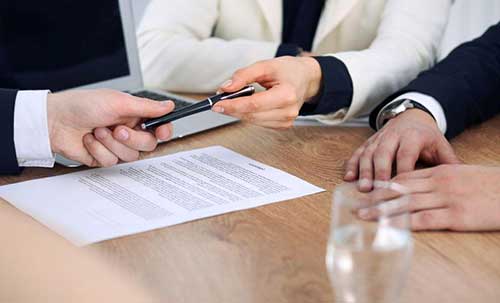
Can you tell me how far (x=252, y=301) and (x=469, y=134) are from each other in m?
0.72

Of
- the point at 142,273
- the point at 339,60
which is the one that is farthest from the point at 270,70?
the point at 142,273

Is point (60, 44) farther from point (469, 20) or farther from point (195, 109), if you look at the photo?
point (469, 20)

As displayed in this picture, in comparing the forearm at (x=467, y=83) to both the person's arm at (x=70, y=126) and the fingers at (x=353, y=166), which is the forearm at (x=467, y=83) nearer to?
the fingers at (x=353, y=166)

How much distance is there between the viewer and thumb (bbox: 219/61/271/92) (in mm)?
1137

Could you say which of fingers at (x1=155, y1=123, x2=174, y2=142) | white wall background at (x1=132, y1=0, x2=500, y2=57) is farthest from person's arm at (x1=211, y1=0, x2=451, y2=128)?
white wall background at (x1=132, y1=0, x2=500, y2=57)

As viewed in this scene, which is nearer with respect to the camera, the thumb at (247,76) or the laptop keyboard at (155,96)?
the thumb at (247,76)

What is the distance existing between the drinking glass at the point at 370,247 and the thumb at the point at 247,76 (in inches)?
20.5

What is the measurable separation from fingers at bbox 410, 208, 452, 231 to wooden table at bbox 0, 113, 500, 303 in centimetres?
1

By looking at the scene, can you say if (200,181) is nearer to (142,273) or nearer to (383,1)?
(142,273)

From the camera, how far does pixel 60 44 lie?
1.37 meters

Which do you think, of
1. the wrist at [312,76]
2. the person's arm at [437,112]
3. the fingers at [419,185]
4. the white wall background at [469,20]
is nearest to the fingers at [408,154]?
the person's arm at [437,112]

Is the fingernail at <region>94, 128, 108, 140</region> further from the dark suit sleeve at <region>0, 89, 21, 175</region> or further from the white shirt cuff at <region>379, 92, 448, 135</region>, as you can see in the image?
the white shirt cuff at <region>379, 92, 448, 135</region>

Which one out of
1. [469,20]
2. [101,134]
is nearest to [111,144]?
[101,134]

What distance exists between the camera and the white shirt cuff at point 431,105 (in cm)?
125
